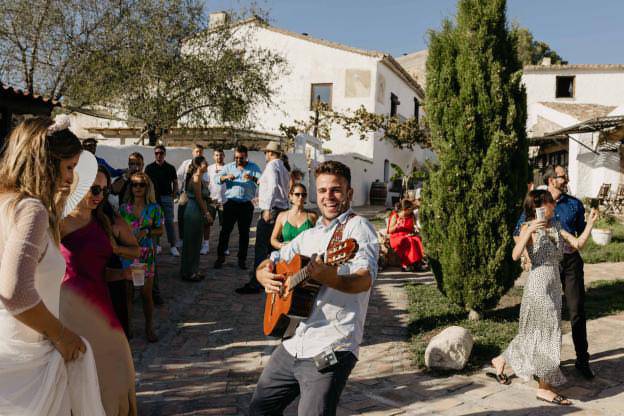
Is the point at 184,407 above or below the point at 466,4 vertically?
below

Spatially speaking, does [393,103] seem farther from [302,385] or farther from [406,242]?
[302,385]

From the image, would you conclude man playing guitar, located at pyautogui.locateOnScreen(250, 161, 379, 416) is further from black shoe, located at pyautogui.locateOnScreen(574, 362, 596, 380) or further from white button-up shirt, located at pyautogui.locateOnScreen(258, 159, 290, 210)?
white button-up shirt, located at pyautogui.locateOnScreen(258, 159, 290, 210)

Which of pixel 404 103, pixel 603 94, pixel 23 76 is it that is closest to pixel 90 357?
pixel 23 76

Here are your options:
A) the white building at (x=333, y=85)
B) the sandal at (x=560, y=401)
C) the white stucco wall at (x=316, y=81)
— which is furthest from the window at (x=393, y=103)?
the sandal at (x=560, y=401)

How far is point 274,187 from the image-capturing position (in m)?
8.70

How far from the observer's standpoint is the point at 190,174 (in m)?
9.54

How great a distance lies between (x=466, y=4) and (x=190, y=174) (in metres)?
5.08

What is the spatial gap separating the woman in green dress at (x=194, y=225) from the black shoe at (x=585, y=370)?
213 inches

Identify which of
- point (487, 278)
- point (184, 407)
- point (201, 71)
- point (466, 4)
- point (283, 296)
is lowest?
point (184, 407)

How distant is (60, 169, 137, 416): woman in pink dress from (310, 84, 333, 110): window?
2696 centimetres

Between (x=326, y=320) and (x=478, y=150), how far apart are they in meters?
4.74

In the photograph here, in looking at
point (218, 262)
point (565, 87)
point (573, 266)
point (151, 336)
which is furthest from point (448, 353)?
point (565, 87)

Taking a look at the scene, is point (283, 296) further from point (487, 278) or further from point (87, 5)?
point (87, 5)

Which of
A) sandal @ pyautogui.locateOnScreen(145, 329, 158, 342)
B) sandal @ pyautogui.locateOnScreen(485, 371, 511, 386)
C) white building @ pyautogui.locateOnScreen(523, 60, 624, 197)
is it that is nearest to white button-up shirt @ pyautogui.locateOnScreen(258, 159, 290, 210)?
sandal @ pyautogui.locateOnScreen(145, 329, 158, 342)
